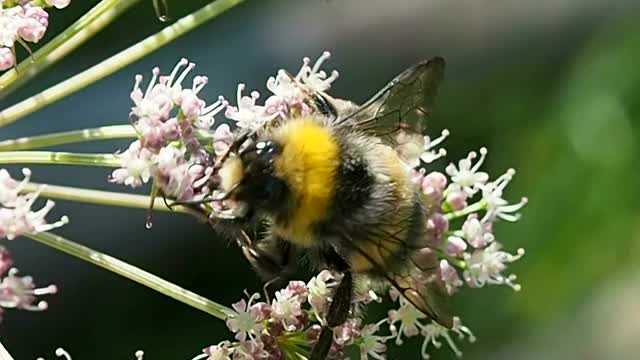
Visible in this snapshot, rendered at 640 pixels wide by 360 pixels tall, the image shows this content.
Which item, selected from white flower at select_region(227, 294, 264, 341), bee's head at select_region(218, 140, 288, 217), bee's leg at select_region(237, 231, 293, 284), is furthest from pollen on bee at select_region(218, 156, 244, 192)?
white flower at select_region(227, 294, 264, 341)

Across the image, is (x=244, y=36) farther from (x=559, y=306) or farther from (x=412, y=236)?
(x=412, y=236)

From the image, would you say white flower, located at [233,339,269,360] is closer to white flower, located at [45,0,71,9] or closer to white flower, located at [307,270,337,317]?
white flower, located at [307,270,337,317]

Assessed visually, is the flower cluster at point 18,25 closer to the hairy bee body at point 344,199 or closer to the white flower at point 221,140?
the white flower at point 221,140

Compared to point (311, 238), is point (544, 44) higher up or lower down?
lower down

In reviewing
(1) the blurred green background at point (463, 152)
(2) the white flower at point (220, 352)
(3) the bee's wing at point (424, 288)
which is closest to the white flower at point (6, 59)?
(2) the white flower at point (220, 352)

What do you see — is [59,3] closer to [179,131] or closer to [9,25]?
[9,25]

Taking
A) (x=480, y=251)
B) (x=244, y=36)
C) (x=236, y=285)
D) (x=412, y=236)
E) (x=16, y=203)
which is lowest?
(x=236, y=285)

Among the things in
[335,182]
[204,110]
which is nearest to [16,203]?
[204,110]

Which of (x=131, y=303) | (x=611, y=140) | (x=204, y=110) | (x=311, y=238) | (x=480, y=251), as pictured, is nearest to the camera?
(x=311, y=238)
